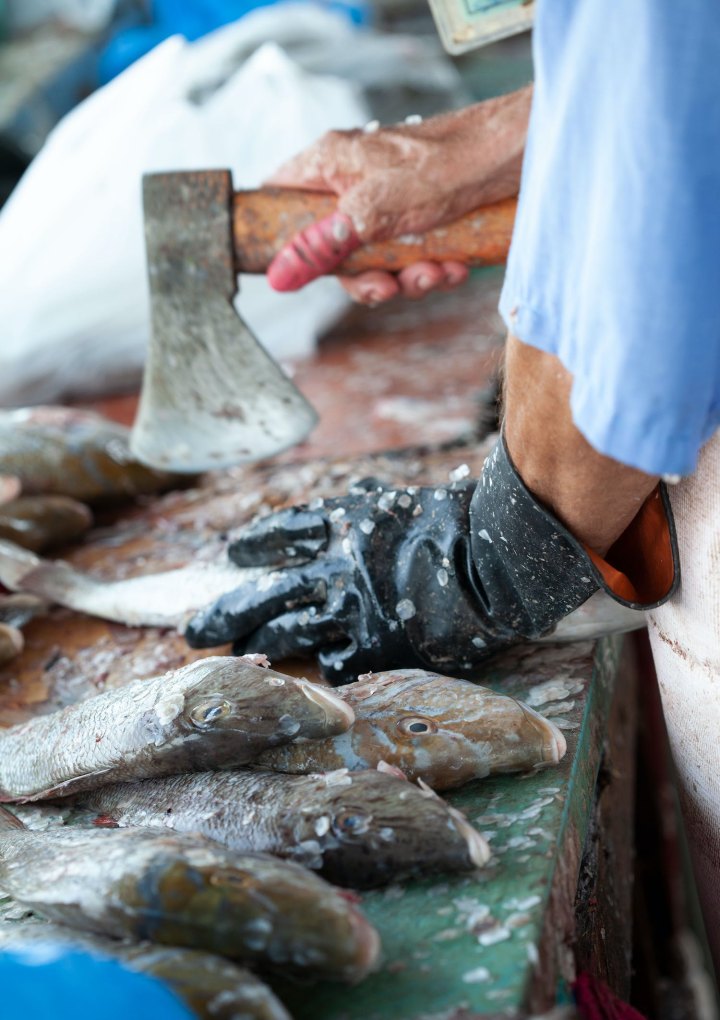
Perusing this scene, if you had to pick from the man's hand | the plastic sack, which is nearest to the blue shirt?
the man's hand

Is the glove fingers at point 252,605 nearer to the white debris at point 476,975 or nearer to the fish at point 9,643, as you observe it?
the fish at point 9,643

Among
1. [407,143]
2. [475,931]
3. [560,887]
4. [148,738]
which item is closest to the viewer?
[475,931]

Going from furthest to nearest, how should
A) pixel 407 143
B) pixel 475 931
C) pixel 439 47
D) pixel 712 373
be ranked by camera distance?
pixel 439 47
pixel 407 143
pixel 475 931
pixel 712 373

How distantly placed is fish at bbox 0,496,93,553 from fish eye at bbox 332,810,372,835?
2.00 meters

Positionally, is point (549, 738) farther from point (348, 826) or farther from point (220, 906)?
point (220, 906)

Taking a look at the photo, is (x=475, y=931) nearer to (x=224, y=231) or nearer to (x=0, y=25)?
(x=224, y=231)

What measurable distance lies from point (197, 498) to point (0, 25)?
535 centimetres

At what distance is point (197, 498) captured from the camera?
3.47m

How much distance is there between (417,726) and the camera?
1671 millimetres

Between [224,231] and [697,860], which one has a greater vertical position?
[224,231]

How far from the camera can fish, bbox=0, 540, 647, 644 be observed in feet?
7.85

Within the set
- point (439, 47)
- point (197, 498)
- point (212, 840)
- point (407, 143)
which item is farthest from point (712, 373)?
point (439, 47)

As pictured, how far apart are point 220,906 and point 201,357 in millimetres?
1679

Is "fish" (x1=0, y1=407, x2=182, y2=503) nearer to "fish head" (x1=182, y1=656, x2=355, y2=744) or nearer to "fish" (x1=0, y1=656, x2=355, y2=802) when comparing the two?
"fish" (x1=0, y1=656, x2=355, y2=802)
